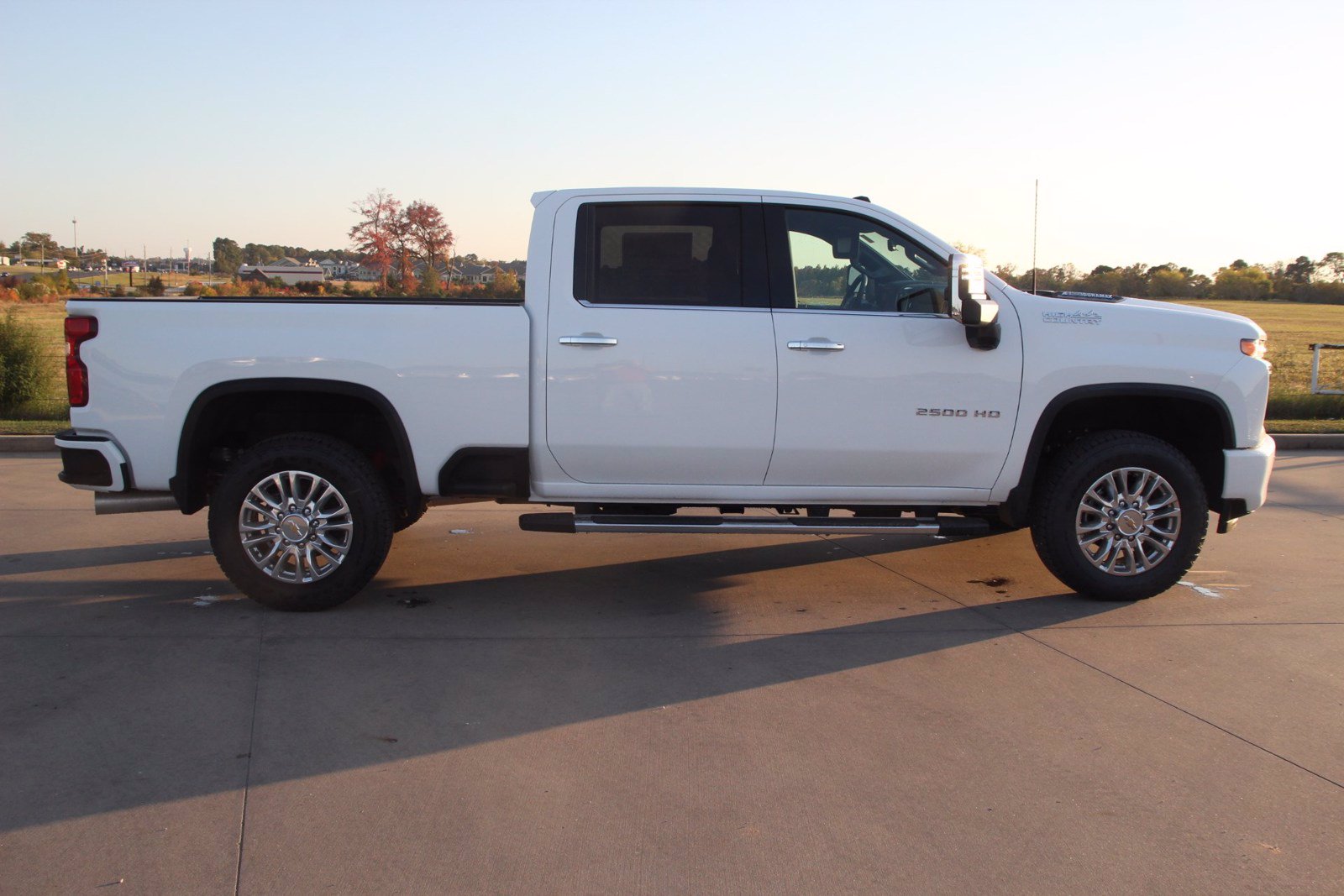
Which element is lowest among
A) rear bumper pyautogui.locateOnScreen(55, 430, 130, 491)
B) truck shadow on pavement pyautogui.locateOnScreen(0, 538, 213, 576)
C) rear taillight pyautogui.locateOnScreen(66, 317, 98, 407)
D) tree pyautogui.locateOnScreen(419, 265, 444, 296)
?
truck shadow on pavement pyautogui.locateOnScreen(0, 538, 213, 576)

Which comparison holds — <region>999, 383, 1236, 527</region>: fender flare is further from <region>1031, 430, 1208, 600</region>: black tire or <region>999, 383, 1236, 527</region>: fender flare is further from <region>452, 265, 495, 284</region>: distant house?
<region>452, 265, 495, 284</region>: distant house

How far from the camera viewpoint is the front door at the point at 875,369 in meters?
5.43

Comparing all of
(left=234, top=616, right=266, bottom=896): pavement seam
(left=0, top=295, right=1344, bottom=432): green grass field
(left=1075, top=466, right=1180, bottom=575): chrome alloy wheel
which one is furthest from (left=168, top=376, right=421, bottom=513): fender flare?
(left=0, top=295, right=1344, bottom=432): green grass field

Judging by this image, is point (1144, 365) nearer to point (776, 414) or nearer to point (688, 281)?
point (776, 414)

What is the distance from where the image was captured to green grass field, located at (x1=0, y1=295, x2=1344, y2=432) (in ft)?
46.1

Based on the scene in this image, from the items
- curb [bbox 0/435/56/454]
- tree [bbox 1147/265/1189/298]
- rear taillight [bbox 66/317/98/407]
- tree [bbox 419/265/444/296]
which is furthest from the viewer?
tree [bbox 1147/265/1189/298]

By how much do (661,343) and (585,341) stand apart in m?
0.38

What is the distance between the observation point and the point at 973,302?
5.27 m

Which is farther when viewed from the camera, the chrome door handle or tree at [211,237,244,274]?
tree at [211,237,244,274]

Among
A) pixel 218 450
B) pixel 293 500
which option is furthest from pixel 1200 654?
pixel 218 450

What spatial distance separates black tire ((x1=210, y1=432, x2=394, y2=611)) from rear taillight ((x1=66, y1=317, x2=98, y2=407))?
0.79m

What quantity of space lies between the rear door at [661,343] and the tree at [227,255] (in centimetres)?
2408

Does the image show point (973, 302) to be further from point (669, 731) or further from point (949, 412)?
point (669, 731)

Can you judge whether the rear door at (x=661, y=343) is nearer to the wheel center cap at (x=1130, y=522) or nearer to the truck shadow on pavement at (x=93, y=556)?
the wheel center cap at (x=1130, y=522)
